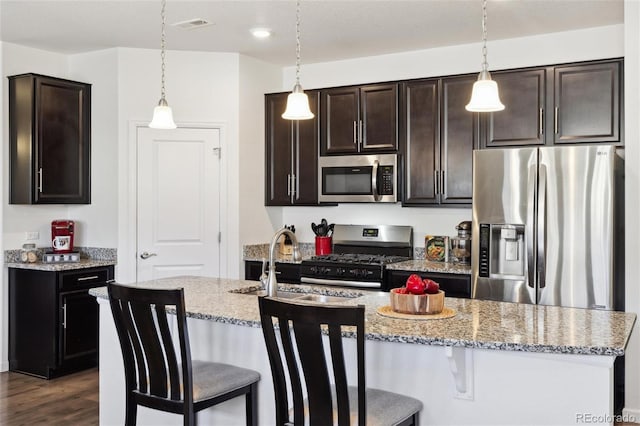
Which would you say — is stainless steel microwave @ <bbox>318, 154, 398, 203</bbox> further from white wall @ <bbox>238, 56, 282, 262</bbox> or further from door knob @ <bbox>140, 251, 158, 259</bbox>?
door knob @ <bbox>140, 251, 158, 259</bbox>

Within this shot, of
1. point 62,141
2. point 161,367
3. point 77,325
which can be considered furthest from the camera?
point 62,141

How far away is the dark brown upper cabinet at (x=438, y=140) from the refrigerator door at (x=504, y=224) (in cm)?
49

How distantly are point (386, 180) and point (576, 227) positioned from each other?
5.13 ft

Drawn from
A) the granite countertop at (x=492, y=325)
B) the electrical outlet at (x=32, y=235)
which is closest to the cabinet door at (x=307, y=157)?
the electrical outlet at (x=32, y=235)

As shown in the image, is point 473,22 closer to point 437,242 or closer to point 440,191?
point 440,191

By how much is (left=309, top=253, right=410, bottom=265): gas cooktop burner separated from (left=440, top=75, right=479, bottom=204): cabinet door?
2.15 ft

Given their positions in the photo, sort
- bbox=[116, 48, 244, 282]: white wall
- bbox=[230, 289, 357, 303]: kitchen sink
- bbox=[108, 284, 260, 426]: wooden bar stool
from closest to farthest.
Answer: bbox=[108, 284, 260, 426]: wooden bar stool < bbox=[230, 289, 357, 303]: kitchen sink < bbox=[116, 48, 244, 282]: white wall

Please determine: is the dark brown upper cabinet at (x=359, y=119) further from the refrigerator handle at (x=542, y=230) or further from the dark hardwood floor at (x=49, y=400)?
the dark hardwood floor at (x=49, y=400)

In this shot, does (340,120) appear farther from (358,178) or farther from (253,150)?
(253,150)

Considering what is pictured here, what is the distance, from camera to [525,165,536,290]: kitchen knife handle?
12.2 feet

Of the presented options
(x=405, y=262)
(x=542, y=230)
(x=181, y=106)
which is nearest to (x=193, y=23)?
(x=181, y=106)

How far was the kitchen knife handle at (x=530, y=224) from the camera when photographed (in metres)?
3.71

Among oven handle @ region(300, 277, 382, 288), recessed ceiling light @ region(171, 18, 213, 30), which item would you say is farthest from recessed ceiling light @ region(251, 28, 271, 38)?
oven handle @ region(300, 277, 382, 288)

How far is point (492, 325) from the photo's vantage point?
220 cm
